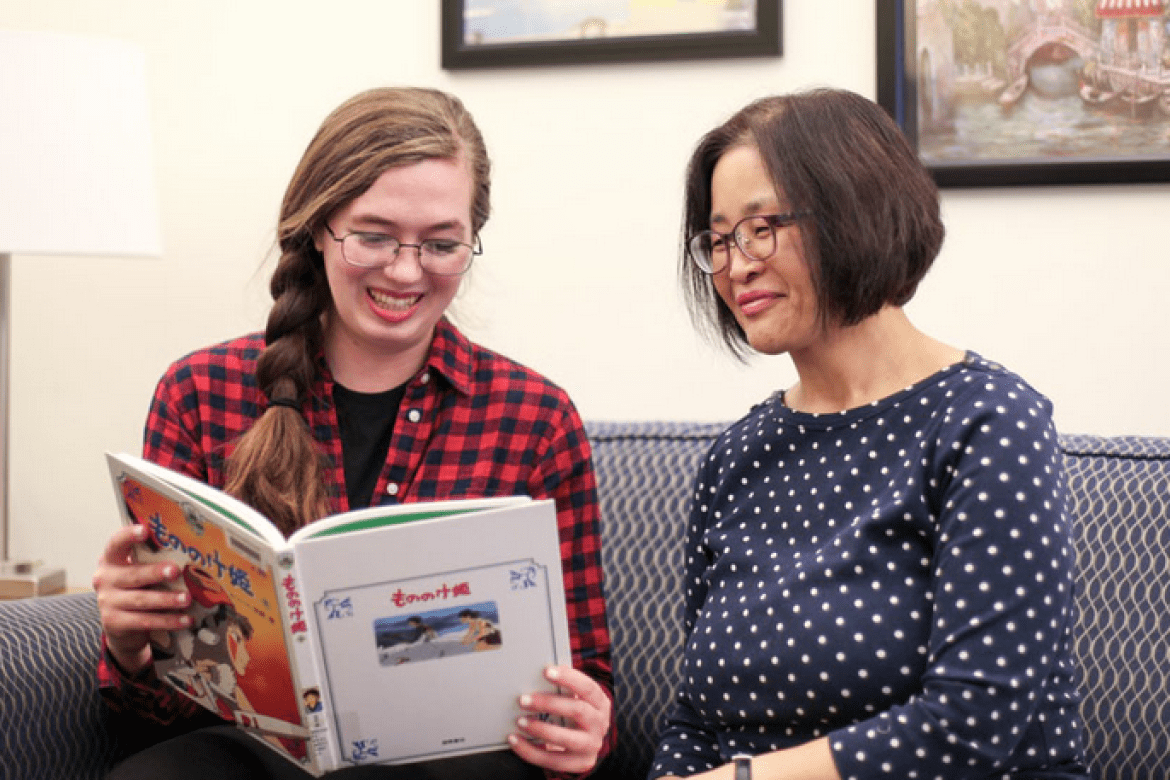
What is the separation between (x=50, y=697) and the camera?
1539mm

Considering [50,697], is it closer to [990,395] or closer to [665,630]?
[665,630]

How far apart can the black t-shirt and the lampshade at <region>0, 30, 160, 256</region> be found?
63 centimetres

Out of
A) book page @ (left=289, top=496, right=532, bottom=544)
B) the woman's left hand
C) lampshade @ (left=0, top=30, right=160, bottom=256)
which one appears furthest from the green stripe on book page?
lampshade @ (left=0, top=30, right=160, bottom=256)

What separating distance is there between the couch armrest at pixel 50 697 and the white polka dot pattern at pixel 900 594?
661mm

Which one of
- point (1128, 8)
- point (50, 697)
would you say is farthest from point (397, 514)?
point (1128, 8)

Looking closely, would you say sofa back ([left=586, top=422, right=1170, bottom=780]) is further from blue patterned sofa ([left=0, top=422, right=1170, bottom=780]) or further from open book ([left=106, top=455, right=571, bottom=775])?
open book ([left=106, top=455, right=571, bottom=775])

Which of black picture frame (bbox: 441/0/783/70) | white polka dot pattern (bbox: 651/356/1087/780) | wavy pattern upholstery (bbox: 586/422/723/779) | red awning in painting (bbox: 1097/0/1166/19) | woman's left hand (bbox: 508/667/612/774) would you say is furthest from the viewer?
black picture frame (bbox: 441/0/783/70)

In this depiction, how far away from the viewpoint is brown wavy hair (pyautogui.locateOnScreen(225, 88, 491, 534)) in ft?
4.84

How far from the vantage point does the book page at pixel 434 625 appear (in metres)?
1.15

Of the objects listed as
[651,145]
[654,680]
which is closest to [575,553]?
[654,680]

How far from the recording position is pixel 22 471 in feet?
8.10

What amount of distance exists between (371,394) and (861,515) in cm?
60

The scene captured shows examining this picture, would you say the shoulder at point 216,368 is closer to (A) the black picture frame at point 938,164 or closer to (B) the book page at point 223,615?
(B) the book page at point 223,615

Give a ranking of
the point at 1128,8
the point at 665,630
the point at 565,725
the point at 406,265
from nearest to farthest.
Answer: the point at 565,725, the point at 406,265, the point at 665,630, the point at 1128,8
